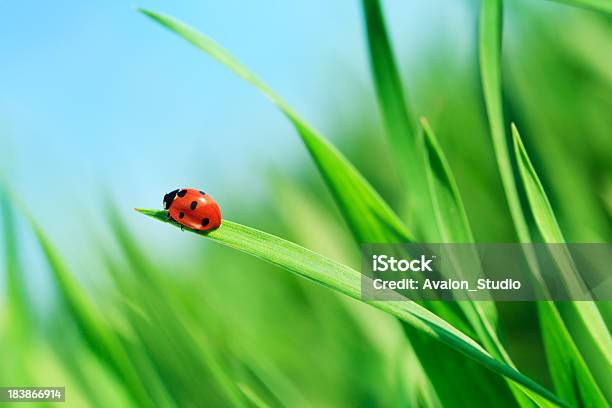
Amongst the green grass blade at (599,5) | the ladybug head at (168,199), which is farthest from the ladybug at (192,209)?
the green grass blade at (599,5)

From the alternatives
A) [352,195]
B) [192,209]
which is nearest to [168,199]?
[192,209]

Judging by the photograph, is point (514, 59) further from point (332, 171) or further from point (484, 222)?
point (332, 171)

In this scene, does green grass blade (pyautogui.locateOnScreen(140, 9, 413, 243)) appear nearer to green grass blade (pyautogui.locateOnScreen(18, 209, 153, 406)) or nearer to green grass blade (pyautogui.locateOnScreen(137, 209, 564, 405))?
green grass blade (pyautogui.locateOnScreen(137, 209, 564, 405))

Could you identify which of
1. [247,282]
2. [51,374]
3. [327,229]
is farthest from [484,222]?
[51,374]

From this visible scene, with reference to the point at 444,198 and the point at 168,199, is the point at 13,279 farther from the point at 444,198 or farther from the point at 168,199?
the point at 444,198

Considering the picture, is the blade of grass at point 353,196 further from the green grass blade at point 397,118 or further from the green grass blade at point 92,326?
the green grass blade at point 92,326
